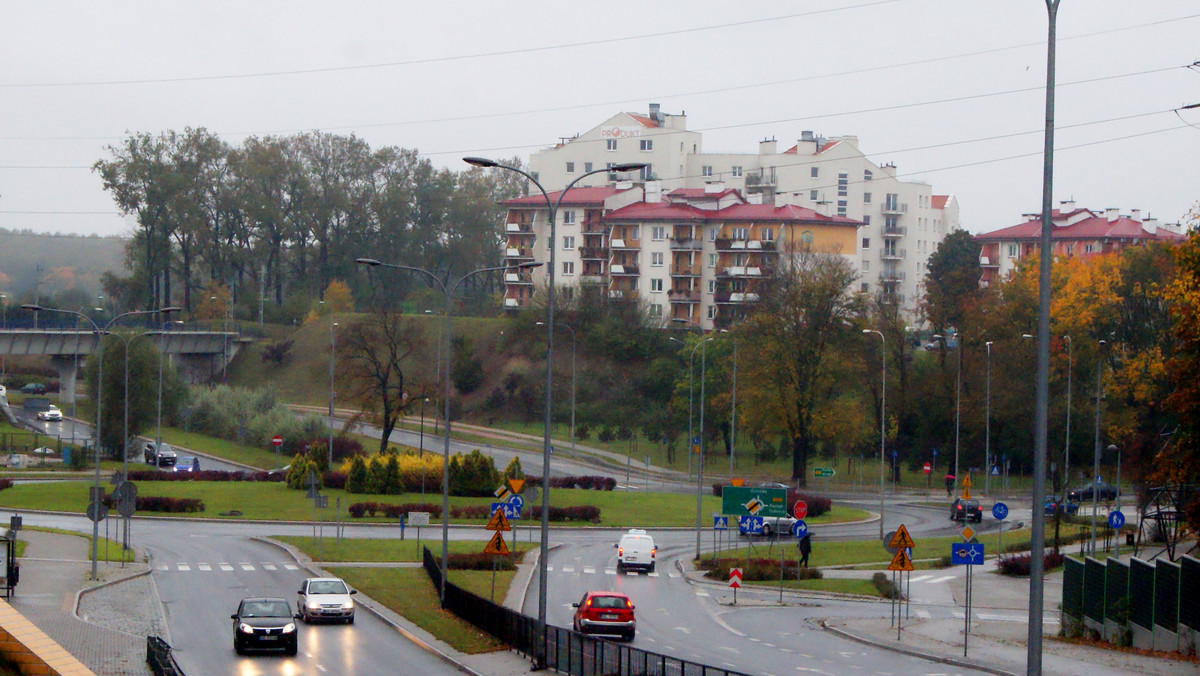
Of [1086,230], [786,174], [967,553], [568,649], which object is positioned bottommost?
[568,649]

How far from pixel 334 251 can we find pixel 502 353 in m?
33.9

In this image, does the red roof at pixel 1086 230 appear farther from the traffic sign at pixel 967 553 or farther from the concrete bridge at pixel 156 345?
the traffic sign at pixel 967 553

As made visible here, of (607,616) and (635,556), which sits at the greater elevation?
(607,616)

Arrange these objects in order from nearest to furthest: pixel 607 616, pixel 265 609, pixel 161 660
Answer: pixel 161 660 → pixel 265 609 → pixel 607 616

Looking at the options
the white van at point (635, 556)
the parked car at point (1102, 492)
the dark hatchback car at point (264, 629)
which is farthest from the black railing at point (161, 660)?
the parked car at point (1102, 492)

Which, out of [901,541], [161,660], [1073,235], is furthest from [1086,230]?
[161,660]

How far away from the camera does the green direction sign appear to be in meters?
47.1

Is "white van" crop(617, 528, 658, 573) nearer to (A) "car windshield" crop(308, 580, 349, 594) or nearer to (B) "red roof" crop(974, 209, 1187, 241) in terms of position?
(A) "car windshield" crop(308, 580, 349, 594)

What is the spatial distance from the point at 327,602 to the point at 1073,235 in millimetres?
112657

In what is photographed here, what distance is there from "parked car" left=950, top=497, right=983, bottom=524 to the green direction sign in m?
14.6

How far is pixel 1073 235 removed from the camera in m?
127

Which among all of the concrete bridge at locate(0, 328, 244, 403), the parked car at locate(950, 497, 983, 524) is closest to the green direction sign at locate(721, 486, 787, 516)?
the parked car at locate(950, 497, 983, 524)

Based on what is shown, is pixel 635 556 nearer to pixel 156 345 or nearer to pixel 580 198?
pixel 156 345

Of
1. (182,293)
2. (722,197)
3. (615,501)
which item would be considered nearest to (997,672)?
(615,501)
